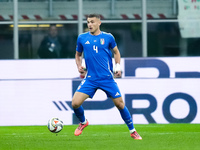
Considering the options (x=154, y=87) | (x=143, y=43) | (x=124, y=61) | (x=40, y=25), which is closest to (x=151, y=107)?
(x=154, y=87)

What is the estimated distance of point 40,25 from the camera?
14.5 metres

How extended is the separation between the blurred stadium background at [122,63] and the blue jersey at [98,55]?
138 inches

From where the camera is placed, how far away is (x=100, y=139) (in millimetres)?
9195

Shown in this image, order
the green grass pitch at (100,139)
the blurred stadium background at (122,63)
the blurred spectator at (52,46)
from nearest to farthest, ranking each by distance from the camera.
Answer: the green grass pitch at (100,139), the blurred stadium background at (122,63), the blurred spectator at (52,46)

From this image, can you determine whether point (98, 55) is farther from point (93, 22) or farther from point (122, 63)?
point (122, 63)

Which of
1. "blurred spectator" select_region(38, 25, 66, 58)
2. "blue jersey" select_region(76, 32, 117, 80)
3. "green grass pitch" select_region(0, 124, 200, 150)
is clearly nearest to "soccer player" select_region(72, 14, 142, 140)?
"blue jersey" select_region(76, 32, 117, 80)

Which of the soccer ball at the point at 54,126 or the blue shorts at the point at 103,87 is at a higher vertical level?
the blue shorts at the point at 103,87

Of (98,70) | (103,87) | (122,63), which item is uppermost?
(98,70)

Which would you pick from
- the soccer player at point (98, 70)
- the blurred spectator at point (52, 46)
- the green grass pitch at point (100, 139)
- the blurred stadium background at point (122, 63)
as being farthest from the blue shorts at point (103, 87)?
the blurred spectator at point (52, 46)

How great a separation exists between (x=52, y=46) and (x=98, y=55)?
5471 millimetres

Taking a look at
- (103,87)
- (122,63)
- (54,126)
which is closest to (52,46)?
(122,63)

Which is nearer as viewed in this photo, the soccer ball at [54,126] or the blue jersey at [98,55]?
the blue jersey at [98,55]

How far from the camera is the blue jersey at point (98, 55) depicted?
909 cm

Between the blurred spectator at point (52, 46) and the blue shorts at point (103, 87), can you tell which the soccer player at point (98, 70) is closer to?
the blue shorts at point (103, 87)
